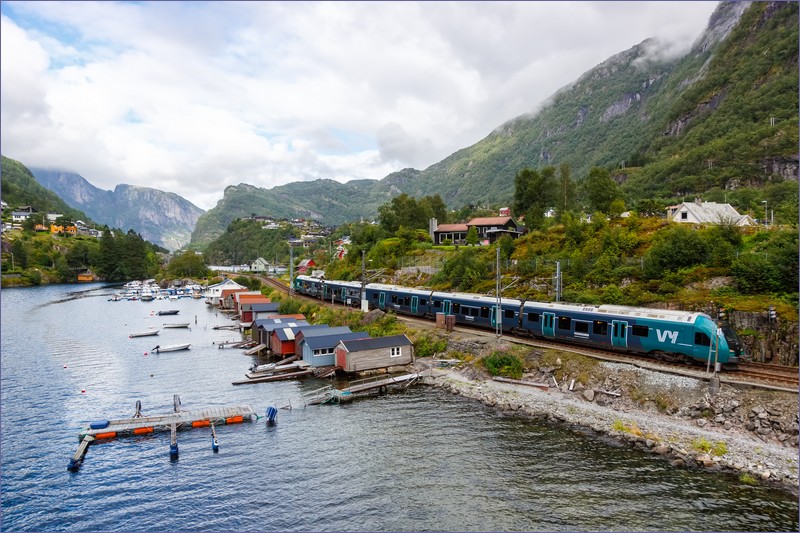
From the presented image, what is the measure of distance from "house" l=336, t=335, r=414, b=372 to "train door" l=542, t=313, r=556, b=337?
12.6 metres

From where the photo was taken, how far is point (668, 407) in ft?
89.2

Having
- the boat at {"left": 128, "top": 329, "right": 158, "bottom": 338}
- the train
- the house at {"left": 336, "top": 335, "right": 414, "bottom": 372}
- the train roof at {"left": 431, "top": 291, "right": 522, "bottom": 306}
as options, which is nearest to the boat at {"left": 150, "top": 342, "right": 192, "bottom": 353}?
the boat at {"left": 128, "top": 329, "right": 158, "bottom": 338}

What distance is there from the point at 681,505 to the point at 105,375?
48546mm

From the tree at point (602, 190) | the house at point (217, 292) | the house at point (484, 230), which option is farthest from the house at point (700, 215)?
the house at point (217, 292)

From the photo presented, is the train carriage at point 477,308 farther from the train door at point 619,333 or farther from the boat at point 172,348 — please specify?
the boat at point 172,348

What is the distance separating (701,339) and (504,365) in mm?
14041

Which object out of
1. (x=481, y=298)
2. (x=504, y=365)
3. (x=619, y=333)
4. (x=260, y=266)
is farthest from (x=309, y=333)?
(x=260, y=266)

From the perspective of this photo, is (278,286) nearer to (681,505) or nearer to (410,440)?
(410,440)

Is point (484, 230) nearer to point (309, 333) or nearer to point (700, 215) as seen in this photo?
point (700, 215)

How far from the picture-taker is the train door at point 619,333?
107 feet

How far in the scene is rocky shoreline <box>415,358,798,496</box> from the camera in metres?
22.0

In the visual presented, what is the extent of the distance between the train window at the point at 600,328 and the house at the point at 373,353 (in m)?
16.8

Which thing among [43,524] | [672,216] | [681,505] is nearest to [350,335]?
[43,524]

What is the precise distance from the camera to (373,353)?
41344 millimetres
